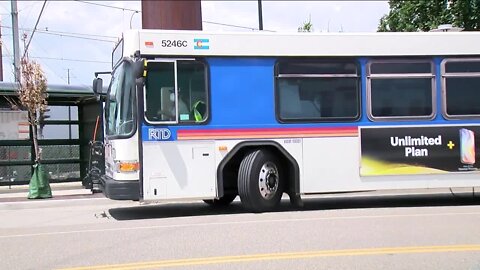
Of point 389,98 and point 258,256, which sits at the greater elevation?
point 389,98

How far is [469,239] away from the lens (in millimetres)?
8133

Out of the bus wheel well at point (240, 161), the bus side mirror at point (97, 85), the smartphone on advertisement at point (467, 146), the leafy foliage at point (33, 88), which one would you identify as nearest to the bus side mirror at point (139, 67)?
the bus side mirror at point (97, 85)

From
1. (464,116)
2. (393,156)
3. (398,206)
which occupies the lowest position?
(398,206)

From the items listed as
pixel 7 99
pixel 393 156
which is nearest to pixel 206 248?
pixel 393 156

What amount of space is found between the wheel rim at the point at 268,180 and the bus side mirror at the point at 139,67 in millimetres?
2755

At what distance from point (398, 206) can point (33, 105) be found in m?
→ 9.66

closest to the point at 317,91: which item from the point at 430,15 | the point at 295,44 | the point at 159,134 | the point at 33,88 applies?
the point at 295,44

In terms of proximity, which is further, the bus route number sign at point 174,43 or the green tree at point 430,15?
the green tree at point 430,15

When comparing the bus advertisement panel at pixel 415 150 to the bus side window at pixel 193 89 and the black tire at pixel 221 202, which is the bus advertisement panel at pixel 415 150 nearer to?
the black tire at pixel 221 202

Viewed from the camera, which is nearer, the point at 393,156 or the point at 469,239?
the point at 469,239

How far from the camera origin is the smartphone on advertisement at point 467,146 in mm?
11484

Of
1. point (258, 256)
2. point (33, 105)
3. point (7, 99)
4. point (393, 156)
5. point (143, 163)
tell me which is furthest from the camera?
point (7, 99)

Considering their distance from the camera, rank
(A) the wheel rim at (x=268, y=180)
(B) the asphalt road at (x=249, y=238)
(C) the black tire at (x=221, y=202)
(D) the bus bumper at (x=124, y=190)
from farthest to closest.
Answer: (C) the black tire at (x=221, y=202) → (A) the wheel rim at (x=268, y=180) → (D) the bus bumper at (x=124, y=190) → (B) the asphalt road at (x=249, y=238)

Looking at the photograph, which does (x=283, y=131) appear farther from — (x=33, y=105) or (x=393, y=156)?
(x=33, y=105)
